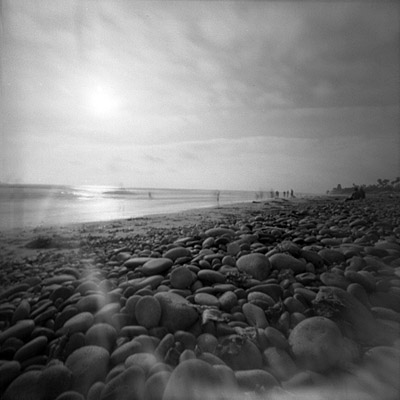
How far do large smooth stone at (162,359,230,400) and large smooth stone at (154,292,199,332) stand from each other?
40 centimetres

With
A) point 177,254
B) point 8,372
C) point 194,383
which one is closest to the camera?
point 194,383

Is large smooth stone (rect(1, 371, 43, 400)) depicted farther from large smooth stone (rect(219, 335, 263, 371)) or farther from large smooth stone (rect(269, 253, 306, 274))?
large smooth stone (rect(269, 253, 306, 274))

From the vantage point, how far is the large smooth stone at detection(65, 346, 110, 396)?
4.46 ft

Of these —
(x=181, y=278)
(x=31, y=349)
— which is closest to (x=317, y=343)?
(x=181, y=278)

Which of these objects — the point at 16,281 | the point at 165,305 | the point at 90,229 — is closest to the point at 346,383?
the point at 165,305

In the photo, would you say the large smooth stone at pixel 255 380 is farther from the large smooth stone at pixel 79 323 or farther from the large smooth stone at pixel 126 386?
the large smooth stone at pixel 79 323

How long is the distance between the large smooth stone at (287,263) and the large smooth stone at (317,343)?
0.71 m

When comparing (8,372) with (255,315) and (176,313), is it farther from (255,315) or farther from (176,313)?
(255,315)

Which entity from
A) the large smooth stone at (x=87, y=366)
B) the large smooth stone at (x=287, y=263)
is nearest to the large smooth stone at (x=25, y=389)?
the large smooth stone at (x=87, y=366)

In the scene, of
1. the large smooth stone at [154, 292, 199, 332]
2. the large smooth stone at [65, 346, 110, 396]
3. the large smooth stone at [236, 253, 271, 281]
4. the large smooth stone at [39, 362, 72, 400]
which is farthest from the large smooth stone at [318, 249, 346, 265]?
the large smooth stone at [39, 362, 72, 400]

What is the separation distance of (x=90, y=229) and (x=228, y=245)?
3.74m

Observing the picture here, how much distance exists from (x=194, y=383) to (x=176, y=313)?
56 cm

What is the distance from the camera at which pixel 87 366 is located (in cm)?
143

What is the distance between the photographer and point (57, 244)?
4.09m
